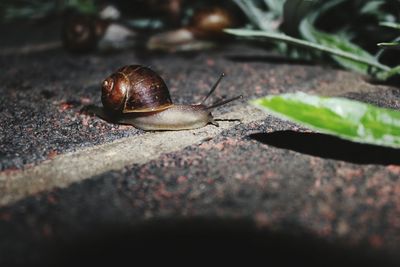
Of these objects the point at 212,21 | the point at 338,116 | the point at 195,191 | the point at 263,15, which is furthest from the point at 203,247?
the point at 212,21

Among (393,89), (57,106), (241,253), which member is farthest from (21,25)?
(241,253)

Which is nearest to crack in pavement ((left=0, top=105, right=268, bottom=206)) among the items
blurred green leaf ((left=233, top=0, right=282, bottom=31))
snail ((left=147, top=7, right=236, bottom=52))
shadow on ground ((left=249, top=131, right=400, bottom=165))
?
shadow on ground ((left=249, top=131, right=400, bottom=165))

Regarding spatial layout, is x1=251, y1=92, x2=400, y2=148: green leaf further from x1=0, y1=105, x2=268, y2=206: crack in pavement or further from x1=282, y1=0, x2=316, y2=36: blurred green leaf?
→ x1=282, y1=0, x2=316, y2=36: blurred green leaf

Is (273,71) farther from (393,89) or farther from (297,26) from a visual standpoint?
(393,89)

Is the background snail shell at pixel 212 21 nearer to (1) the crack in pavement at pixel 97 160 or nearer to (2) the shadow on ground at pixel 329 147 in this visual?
(1) the crack in pavement at pixel 97 160

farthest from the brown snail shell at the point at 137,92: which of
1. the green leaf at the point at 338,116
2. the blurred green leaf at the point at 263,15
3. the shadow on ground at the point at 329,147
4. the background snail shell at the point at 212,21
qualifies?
the background snail shell at the point at 212,21

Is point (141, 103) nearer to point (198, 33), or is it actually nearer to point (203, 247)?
point (203, 247)

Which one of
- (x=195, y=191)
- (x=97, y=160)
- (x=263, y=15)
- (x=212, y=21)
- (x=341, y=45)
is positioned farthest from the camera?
(x=212, y=21)
